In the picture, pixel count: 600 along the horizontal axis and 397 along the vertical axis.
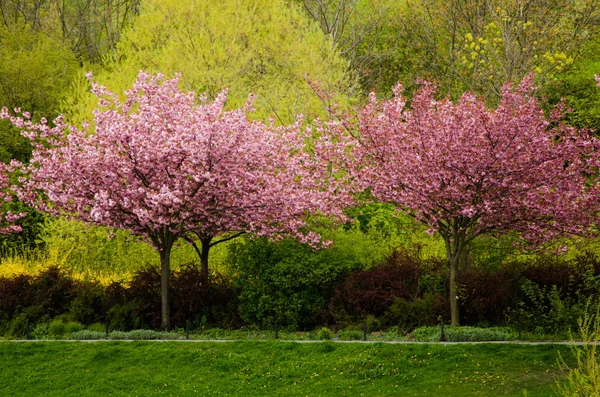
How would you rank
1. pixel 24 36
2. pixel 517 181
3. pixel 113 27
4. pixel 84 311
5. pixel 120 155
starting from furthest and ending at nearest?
pixel 113 27, pixel 24 36, pixel 84 311, pixel 120 155, pixel 517 181

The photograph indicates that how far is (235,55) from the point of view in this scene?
100 feet

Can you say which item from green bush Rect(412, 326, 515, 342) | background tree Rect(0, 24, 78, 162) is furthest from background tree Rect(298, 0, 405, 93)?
green bush Rect(412, 326, 515, 342)

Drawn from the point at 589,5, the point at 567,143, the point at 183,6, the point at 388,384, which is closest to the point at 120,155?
the point at 388,384

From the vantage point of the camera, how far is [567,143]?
723 inches

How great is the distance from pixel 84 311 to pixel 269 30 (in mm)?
15991

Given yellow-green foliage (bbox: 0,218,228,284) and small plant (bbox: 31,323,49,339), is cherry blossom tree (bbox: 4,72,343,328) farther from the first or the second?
yellow-green foliage (bbox: 0,218,228,284)

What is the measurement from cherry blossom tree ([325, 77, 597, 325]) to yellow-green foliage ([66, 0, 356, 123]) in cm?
956

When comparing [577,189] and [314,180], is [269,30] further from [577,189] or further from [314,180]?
[577,189]

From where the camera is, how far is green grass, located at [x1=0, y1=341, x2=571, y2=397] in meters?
14.7

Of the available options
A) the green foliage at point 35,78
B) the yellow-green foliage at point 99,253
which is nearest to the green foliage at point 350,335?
the yellow-green foliage at point 99,253

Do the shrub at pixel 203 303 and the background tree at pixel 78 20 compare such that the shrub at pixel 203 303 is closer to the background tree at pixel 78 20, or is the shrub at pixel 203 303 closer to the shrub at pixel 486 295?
the shrub at pixel 486 295

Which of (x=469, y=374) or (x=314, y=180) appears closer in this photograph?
(x=469, y=374)

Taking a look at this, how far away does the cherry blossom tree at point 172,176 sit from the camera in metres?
19.3

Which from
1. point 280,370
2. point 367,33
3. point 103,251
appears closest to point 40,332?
point 103,251
